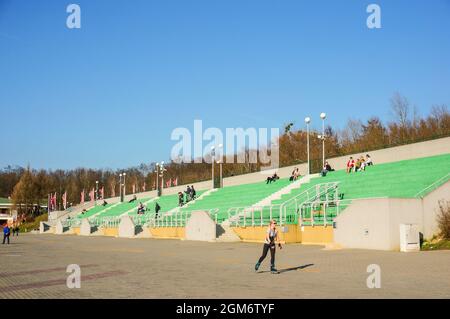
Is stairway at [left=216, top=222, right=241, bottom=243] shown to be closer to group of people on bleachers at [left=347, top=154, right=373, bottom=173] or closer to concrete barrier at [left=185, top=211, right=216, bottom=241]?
concrete barrier at [left=185, top=211, right=216, bottom=241]

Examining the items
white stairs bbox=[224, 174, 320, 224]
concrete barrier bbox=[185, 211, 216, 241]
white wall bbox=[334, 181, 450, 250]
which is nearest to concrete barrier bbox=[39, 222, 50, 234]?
concrete barrier bbox=[185, 211, 216, 241]

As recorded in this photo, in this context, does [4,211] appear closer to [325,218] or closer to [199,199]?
[199,199]

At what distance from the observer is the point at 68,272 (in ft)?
51.5

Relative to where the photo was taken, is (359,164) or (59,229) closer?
(359,164)

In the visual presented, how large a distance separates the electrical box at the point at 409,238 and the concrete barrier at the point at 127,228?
101ft

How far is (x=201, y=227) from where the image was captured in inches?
1355

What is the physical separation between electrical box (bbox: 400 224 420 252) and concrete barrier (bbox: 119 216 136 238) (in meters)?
30.9

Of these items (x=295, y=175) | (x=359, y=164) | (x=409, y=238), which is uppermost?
(x=359, y=164)

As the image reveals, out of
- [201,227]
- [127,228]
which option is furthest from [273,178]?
[127,228]

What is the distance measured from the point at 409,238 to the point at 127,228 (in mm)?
32298

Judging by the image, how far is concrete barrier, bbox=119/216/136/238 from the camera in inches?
1839

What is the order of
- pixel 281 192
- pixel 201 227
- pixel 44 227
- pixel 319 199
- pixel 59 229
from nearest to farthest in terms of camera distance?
pixel 319 199 < pixel 201 227 < pixel 281 192 < pixel 59 229 < pixel 44 227

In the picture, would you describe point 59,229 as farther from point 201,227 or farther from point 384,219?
point 384,219

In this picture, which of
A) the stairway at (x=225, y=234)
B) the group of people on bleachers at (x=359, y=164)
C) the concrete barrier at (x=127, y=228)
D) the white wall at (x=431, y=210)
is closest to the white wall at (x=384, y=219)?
the white wall at (x=431, y=210)
